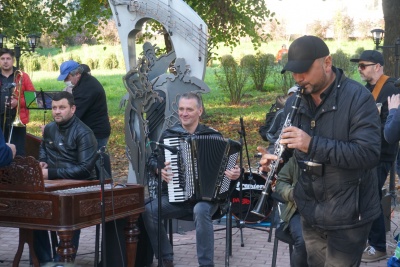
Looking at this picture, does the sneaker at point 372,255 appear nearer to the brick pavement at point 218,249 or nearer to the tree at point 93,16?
the brick pavement at point 218,249

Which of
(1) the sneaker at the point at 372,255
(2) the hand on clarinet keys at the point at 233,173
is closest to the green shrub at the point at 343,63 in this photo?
(1) the sneaker at the point at 372,255

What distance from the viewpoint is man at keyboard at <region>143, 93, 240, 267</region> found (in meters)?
6.17

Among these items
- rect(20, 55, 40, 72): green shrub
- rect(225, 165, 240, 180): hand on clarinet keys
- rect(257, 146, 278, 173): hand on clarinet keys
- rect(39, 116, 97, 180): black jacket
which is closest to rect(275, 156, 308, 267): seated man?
rect(257, 146, 278, 173): hand on clarinet keys

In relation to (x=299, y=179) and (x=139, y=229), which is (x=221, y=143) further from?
(x=299, y=179)

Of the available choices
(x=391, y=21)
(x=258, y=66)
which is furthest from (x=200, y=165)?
(x=258, y=66)

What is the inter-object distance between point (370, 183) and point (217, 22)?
48.6 feet

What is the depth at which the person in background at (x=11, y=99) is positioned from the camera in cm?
870

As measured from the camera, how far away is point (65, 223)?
521cm

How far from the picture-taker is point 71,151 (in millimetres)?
6234

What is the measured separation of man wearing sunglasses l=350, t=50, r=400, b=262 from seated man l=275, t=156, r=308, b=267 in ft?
4.85

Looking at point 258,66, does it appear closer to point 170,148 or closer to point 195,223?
point 195,223

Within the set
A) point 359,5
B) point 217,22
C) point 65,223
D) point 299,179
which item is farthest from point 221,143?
point 359,5

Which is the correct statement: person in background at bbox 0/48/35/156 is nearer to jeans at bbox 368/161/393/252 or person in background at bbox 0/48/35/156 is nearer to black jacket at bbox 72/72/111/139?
black jacket at bbox 72/72/111/139

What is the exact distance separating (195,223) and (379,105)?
2.15 m
